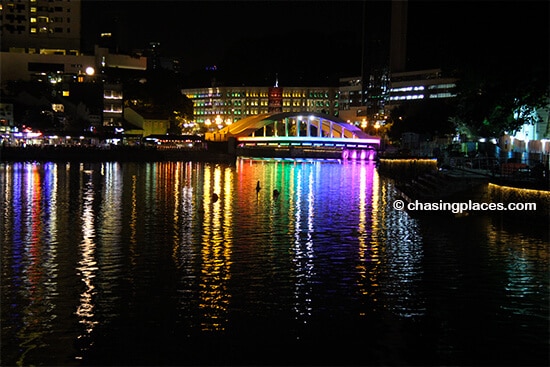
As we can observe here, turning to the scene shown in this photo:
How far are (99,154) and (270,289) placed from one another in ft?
238

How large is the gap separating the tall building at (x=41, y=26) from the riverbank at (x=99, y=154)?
3483 cm

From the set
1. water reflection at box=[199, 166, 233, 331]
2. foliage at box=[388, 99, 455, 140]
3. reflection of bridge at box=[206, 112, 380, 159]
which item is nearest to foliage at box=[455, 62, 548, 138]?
water reflection at box=[199, 166, 233, 331]

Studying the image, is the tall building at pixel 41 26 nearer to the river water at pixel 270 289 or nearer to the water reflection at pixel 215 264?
the water reflection at pixel 215 264

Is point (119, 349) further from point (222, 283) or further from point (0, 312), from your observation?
point (222, 283)

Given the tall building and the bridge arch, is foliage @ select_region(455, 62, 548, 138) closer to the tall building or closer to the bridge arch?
the bridge arch

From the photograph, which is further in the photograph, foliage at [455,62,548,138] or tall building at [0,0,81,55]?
tall building at [0,0,81,55]

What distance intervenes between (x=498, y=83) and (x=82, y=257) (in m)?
17.9

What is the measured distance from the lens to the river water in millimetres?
12344

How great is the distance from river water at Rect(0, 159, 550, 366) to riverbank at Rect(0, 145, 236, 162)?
5184 centimetres

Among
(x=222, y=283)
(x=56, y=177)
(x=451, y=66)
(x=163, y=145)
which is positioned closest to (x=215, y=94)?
(x=163, y=145)

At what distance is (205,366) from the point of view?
11477 mm

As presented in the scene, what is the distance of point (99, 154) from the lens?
8550 cm

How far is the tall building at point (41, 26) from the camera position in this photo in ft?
384

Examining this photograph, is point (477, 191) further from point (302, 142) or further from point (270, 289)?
point (302, 142)
